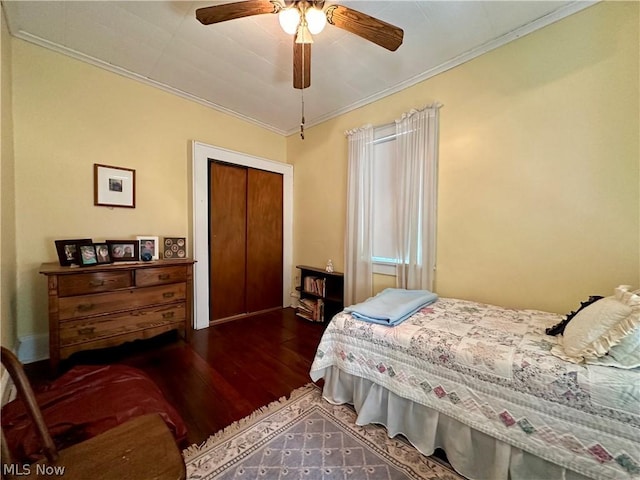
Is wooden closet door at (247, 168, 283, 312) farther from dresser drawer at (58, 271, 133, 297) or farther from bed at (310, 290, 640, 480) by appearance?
bed at (310, 290, 640, 480)

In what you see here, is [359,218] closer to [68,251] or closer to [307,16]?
[307,16]

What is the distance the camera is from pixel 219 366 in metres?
2.09

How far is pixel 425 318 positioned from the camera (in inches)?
63.8

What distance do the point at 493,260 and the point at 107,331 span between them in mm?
3206

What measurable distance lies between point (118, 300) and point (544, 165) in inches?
137

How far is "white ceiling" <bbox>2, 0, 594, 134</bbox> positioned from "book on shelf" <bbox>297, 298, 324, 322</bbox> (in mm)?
2470

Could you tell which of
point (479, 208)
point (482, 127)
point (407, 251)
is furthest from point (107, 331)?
point (482, 127)

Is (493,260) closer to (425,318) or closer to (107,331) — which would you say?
(425,318)

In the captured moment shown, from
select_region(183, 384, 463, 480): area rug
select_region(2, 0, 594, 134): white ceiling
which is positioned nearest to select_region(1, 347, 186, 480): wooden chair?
select_region(183, 384, 463, 480): area rug

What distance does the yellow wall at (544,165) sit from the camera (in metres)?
1.53

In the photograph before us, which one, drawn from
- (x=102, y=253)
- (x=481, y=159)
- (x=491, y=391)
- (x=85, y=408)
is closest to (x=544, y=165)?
(x=481, y=159)

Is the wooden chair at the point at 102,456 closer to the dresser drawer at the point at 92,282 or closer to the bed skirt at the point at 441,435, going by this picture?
the bed skirt at the point at 441,435

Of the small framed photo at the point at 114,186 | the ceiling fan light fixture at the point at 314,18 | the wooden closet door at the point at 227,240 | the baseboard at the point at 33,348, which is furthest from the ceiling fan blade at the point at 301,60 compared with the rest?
the baseboard at the point at 33,348

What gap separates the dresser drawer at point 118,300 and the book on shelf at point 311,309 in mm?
1444
